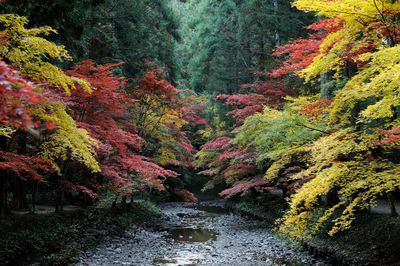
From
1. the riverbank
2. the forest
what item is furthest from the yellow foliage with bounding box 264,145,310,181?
the riverbank

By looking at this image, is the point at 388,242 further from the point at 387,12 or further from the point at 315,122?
the point at 387,12

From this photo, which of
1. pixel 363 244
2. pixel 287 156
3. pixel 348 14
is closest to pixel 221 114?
pixel 287 156

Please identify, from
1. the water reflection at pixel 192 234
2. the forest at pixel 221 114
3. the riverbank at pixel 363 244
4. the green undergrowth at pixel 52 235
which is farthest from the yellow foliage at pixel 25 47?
the water reflection at pixel 192 234

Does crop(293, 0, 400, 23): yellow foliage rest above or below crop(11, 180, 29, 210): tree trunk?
above

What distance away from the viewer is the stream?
7309 millimetres

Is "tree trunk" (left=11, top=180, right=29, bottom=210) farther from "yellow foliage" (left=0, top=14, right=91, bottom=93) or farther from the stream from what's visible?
"yellow foliage" (left=0, top=14, right=91, bottom=93)

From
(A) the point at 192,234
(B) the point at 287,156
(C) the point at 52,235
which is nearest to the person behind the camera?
(C) the point at 52,235

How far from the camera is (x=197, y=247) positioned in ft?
29.9

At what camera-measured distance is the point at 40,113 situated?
491 cm

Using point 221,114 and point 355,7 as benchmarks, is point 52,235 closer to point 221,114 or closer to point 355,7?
point 355,7

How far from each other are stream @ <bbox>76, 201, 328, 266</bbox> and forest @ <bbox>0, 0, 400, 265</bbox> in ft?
2.23

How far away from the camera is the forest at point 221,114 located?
5.09 metres

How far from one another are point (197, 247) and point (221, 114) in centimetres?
1358

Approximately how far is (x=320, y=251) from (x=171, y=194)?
17.9m
